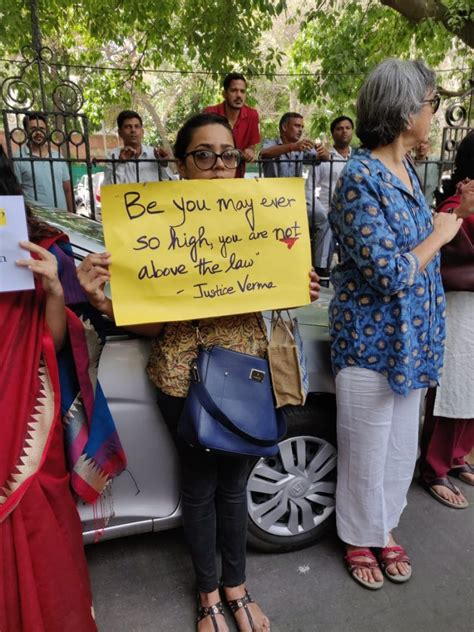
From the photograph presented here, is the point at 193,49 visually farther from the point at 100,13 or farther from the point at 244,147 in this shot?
the point at 244,147

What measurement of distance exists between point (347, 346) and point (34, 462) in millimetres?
1179

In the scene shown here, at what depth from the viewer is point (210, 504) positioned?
1908 millimetres

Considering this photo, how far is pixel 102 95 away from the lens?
1050 cm

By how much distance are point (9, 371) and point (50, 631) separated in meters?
0.76

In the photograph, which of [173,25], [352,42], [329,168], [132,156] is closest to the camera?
[132,156]

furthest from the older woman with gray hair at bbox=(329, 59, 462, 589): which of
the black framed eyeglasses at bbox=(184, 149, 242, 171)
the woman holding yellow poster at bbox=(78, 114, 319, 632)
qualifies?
the black framed eyeglasses at bbox=(184, 149, 242, 171)

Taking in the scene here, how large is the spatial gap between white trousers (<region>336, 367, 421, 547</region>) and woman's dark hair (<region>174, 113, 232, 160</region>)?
1.03 m

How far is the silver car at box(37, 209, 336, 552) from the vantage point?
2002 millimetres

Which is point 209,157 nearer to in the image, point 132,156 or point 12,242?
point 12,242

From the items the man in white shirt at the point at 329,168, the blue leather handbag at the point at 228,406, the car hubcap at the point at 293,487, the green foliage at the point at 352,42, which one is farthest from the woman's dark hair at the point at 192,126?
the green foliage at the point at 352,42

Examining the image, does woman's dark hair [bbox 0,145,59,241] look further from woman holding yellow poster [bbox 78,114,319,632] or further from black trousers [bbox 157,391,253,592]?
black trousers [bbox 157,391,253,592]

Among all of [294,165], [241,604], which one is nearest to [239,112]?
[294,165]

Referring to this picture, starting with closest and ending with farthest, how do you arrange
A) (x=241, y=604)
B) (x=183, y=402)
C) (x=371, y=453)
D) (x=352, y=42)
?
(x=183, y=402)
(x=241, y=604)
(x=371, y=453)
(x=352, y=42)

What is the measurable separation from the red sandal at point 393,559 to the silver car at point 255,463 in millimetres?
280
